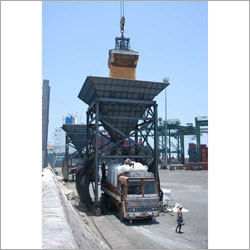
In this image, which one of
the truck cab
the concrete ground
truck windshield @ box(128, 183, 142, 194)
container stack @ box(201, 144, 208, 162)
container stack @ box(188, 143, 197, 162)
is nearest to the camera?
the concrete ground

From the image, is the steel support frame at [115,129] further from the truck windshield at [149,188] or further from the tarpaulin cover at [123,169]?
the truck windshield at [149,188]

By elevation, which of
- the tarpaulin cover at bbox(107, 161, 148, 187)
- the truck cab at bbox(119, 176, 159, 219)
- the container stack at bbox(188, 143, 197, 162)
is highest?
the tarpaulin cover at bbox(107, 161, 148, 187)

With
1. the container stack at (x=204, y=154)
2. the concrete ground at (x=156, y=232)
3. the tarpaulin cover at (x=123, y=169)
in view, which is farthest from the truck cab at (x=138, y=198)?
the container stack at (x=204, y=154)

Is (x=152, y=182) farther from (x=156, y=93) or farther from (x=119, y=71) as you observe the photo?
(x=119, y=71)

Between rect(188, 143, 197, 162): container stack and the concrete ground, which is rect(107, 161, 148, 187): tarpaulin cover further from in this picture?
rect(188, 143, 197, 162): container stack

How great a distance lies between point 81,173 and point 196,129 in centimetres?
5814

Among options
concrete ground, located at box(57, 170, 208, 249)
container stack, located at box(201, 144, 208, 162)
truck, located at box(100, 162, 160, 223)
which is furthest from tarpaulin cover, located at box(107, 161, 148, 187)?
container stack, located at box(201, 144, 208, 162)

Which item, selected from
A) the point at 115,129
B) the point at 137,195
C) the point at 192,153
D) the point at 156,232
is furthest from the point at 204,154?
the point at 156,232

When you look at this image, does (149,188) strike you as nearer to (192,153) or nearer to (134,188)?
(134,188)

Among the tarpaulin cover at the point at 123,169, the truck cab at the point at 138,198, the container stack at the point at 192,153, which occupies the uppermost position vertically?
the tarpaulin cover at the point at 123,169

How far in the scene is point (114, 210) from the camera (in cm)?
1950

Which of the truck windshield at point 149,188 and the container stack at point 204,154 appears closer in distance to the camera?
the truck windshield at point 149,188
